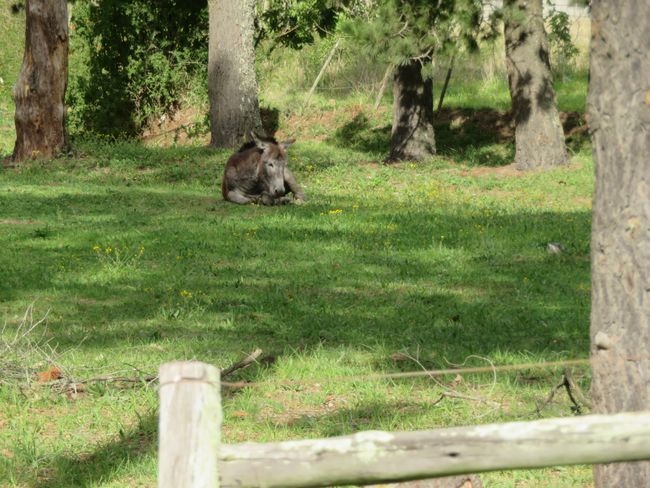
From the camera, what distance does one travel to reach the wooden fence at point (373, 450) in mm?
4012

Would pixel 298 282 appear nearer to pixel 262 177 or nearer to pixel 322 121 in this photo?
A: pixel 262 177

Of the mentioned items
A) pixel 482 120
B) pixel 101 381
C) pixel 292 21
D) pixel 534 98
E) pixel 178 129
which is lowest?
pixel 178 129

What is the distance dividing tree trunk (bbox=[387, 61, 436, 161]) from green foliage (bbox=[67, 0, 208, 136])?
26.7 ft

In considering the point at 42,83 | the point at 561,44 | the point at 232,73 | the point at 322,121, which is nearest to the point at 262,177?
the point at 42,83

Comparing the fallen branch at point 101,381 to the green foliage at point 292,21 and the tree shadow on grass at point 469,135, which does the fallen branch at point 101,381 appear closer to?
the tree shadow on grass at point 469,135

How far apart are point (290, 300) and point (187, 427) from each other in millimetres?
8134

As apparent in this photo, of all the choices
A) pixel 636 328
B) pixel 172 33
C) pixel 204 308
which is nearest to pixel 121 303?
pixel 204 308

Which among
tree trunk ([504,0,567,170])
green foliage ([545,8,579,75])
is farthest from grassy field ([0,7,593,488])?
green foliage ([545,8,579,75])

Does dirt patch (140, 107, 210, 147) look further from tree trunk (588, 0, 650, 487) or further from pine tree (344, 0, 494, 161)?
tree trunk (588, 0, 650, 487)

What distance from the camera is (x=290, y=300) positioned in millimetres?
12188

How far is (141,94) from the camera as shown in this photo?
110 ft

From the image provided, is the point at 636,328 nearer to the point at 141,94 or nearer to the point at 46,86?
the point at 46,86

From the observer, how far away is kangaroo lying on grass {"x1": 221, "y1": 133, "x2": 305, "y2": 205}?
20.1m

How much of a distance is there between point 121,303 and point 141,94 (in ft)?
73.0
